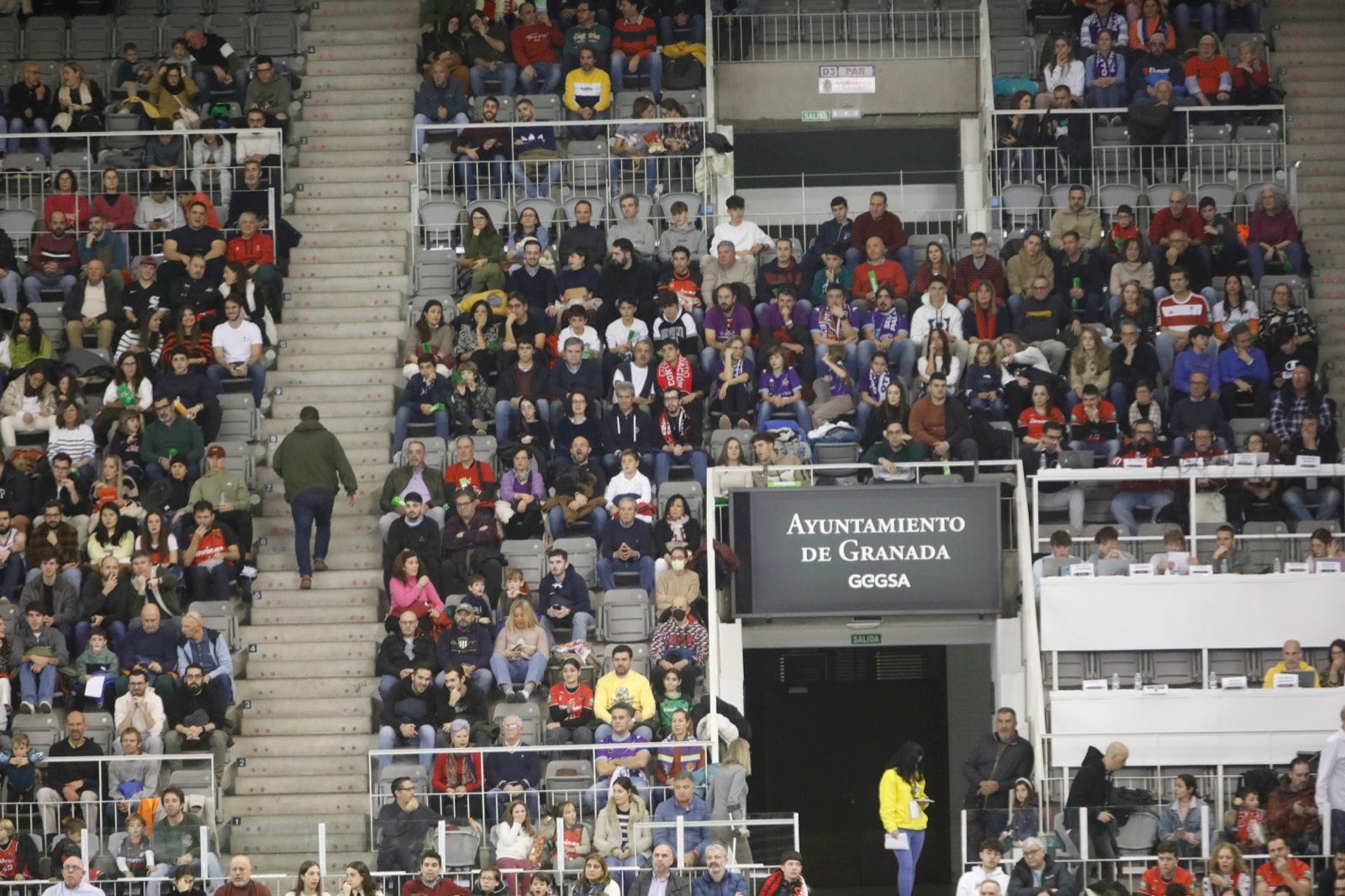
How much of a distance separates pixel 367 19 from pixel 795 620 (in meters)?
9.33

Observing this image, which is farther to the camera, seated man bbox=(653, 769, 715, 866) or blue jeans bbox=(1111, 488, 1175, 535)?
blue jeans bbox=(1111, 488, 1175, 535)

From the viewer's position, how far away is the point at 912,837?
58.6ft

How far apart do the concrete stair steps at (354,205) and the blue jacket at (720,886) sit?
9369 millimetres

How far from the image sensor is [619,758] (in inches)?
696

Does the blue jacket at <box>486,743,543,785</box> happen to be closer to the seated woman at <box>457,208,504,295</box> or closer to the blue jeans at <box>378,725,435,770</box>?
the blue jeans at <box>378,725,435,770</box>

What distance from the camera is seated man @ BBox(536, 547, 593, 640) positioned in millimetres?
19062

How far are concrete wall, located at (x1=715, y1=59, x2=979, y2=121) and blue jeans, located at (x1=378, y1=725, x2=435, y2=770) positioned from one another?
897cm

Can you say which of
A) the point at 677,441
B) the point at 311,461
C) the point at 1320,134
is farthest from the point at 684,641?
the point at 1320,134

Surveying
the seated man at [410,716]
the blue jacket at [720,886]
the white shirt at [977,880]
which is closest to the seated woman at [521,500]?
the seated man at [410,716]

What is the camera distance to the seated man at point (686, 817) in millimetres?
16594

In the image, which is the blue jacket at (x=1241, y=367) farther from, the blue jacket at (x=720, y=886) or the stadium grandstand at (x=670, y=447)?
the blue jacket at (x=720, y=886)

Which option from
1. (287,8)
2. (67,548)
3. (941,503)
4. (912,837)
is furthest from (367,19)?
(912,837)

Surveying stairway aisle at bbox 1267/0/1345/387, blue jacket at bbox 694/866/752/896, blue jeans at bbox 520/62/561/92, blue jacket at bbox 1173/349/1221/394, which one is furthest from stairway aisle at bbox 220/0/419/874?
stairway aisle at bbox 1267/0/1345/387

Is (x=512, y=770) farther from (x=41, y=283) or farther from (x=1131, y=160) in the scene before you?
(x=1131, y=160)
